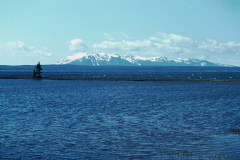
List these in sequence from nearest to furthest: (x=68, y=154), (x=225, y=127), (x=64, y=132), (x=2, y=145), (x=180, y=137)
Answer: (x=68, y=154)
(x=2, y=145)
(x=180, y=137)
(x=64, y=132)
(x=225, y=127)

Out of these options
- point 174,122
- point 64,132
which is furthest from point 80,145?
point 174,122

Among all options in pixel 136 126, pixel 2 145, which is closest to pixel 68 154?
pixel 2 145

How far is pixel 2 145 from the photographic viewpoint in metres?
24.6

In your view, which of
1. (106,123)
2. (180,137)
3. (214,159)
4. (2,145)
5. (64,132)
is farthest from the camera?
(106,123)

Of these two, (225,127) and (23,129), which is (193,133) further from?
(23,129)

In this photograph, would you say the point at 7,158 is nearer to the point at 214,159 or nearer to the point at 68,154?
the point at 68,154

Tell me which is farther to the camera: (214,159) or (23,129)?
(23,129)

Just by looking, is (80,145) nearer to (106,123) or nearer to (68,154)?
(68,154)

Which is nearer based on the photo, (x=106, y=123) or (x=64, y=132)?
(x=64, y=132)

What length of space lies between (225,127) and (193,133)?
15.4ft

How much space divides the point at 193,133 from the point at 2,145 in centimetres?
1553

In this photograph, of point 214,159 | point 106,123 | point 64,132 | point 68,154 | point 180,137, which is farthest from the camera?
point 106,123

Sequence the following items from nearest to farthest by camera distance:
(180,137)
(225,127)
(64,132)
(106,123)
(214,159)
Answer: (214,159), (180,137), (64,132), (225,127), (106,123)

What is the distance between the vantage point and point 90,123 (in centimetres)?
3447
